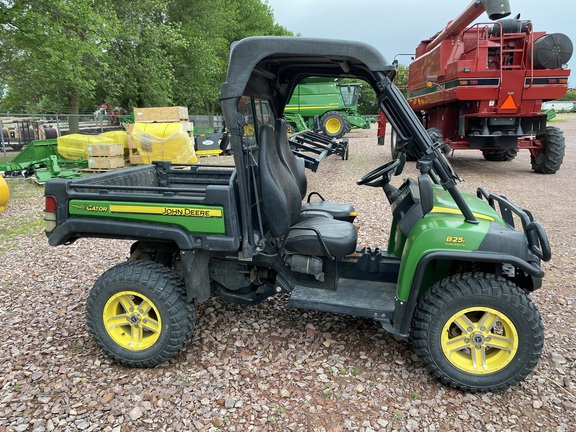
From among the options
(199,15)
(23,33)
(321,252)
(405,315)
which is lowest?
(405,315)

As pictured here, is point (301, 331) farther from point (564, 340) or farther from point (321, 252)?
point (564, 340)

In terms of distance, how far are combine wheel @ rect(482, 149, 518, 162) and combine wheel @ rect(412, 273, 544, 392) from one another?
10230 millimetres

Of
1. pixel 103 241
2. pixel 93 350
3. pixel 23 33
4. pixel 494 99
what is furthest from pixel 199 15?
pixel 93 350

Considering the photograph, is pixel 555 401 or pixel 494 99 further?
pixel 494 99

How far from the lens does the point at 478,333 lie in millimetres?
2627

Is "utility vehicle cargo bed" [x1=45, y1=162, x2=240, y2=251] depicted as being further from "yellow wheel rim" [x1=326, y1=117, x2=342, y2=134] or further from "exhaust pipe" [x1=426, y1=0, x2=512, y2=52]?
"yellow wheel rim" [x1=326, y1=117, x2=342, y2=134]

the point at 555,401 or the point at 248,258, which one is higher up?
the point at 248,258

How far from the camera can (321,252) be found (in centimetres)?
301

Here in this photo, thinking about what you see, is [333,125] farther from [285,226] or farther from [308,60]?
[285,226]

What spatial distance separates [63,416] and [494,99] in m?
8.22

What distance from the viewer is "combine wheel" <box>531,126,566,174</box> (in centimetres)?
922

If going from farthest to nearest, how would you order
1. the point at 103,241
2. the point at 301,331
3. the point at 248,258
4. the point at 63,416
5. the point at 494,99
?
the point at 494,99, the point at 103,241, the point at 301,331, the point at 248,258, the point at 63,416

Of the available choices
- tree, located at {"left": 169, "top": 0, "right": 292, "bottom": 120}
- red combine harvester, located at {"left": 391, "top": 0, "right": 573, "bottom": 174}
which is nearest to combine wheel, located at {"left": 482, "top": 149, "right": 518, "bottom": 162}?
red combine harvester, located at {"left": 391, "top": 0, "right": 573, "bottom": 174}

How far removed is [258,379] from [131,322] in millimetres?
939
